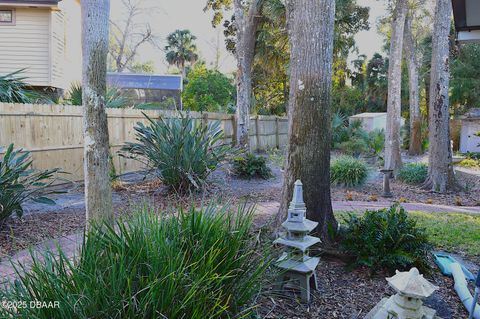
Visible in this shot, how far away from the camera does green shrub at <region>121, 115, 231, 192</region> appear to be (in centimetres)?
790

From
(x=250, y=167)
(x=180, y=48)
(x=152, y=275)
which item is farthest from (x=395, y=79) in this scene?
(x=180, y=48)

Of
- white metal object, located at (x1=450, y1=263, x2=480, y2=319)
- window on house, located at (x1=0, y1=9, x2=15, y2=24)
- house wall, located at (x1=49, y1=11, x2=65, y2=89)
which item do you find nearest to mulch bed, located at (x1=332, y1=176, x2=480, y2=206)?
white metal object, located at (x1=450, y1=263, x2=480, y2=319)

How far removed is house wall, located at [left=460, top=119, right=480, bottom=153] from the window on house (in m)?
22.8

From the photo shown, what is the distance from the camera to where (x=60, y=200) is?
7750 millimetres

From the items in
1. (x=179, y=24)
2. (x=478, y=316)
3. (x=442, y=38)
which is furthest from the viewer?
(x=179, y=24)

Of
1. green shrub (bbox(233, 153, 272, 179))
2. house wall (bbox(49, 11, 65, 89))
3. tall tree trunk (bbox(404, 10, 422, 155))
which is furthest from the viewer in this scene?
tall tree trunk (bbox(404, 10, 422, 155))

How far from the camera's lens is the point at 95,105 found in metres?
4.38

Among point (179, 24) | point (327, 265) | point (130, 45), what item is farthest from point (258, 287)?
point (179, 24)

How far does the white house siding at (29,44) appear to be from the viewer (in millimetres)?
15070

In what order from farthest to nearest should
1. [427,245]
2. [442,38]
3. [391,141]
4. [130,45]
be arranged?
[130,45] → [391,141] → [442,38] → [427,245]

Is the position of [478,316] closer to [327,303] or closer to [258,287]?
[327,303]

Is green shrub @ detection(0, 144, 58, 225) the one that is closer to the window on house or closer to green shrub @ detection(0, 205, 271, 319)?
green shrub @ detection(0, 205, 271, 319)

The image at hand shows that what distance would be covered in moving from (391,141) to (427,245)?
31.4 feet

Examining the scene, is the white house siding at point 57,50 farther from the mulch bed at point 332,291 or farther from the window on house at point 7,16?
the mulch bed at point 332,291
